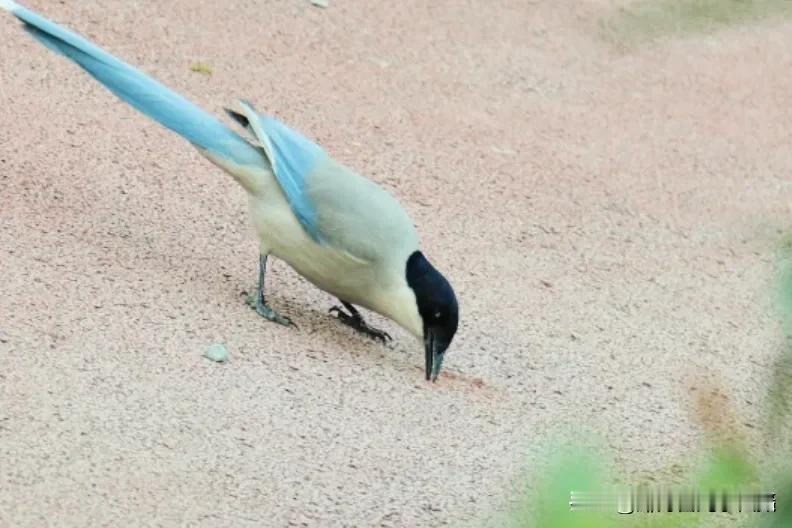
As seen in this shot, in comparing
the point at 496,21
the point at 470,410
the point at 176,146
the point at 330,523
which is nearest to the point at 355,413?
the point at 470,410

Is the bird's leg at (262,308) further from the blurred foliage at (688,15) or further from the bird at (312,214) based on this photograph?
the blurred foliage at (688,15)

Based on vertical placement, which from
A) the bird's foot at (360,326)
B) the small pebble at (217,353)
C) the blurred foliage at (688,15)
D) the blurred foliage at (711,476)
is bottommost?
the bird's foot at (360,326)

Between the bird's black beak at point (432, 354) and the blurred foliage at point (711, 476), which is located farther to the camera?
the bird's black beak at point (432, 354)

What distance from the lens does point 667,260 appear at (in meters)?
5.29

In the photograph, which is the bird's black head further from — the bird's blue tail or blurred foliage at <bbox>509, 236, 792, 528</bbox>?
blurred foliage at <bbox>509, 236, 792, 528</bbox>

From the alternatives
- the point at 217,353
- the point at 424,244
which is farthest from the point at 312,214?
the point at 424,244

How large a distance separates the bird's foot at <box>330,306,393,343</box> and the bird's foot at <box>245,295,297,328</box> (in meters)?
0.23

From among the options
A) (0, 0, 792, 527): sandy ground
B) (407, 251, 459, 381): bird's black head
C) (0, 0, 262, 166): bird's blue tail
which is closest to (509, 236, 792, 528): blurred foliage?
(0, 0, 792, 527): sandy ground

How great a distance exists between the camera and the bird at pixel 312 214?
4145 millimetres

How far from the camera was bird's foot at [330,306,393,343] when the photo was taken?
4.45 meters

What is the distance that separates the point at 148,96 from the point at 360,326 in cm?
96

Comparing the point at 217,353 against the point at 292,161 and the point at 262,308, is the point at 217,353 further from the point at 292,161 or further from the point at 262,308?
the point at 292,161

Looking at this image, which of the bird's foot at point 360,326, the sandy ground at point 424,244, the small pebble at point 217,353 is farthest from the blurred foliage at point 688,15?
the bird's foot at point 360,326

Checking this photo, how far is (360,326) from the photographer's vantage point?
14.6 feet
